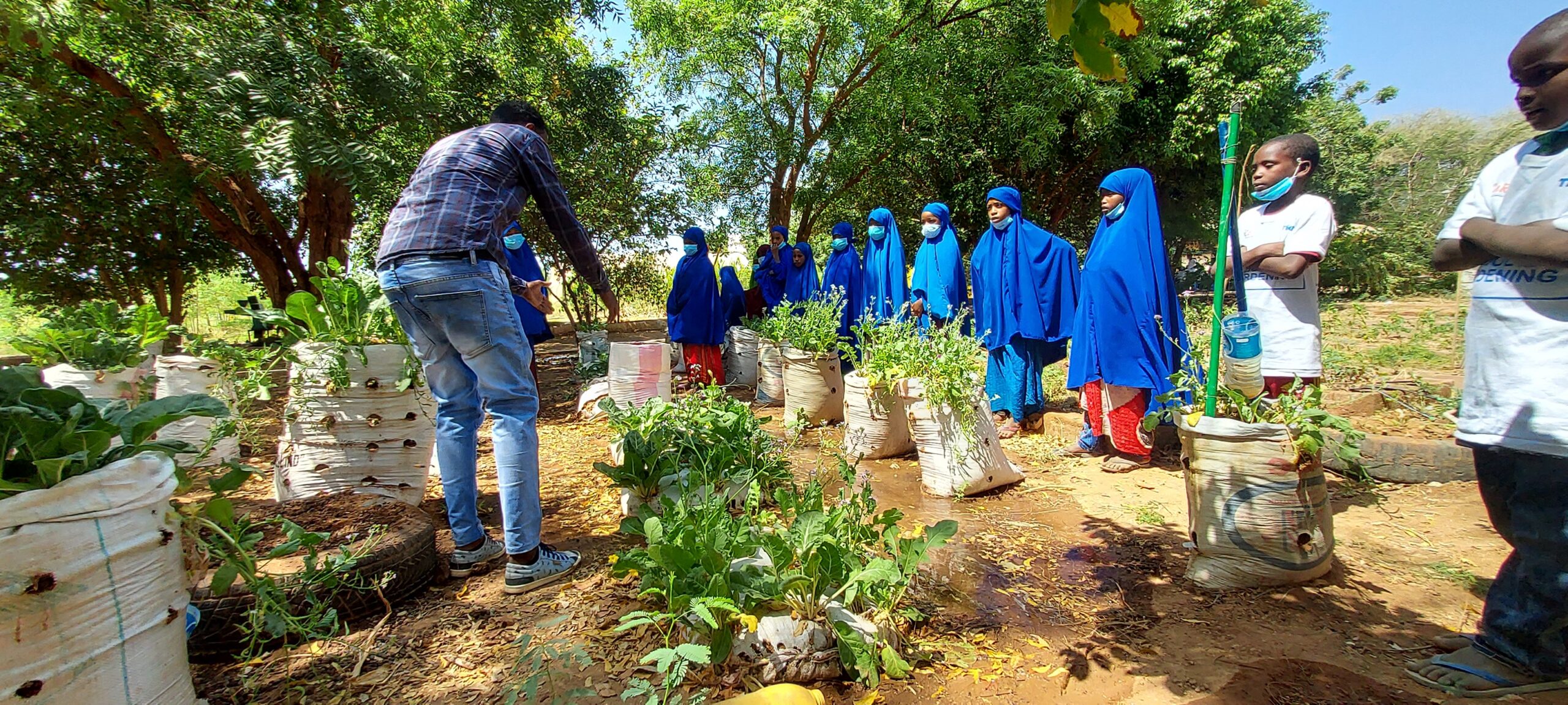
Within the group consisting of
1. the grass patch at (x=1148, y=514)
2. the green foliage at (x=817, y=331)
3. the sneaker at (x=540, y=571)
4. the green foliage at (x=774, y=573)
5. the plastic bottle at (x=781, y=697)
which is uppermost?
the green foliage at (x=817, y=331)

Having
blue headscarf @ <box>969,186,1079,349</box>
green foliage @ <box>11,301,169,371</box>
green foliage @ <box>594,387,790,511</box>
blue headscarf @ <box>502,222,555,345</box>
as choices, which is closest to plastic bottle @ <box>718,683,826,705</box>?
green foliage @ <box>594,387,790,511</box>

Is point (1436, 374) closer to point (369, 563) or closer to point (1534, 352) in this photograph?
point (1534, 352)

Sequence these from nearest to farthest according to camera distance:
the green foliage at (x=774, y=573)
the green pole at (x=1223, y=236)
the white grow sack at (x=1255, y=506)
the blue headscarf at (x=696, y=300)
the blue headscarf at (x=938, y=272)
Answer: the green foliage at (x=774, y=573), the green pole at (x=1223, y=236), the white grow sack at (x=1255, y=506), the blue headscarf at (x=938, y=272), the blue headscarf at (x=696, y=300)

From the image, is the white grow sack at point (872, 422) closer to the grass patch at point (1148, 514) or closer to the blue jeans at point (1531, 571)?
the grass patch at point (1148, 514)

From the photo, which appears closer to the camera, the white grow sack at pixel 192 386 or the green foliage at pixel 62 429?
the green foliage at pixel 62 429

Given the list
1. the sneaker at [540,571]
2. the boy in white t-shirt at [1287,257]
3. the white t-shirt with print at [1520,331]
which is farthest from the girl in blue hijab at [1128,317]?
the sneaker at [540,571]

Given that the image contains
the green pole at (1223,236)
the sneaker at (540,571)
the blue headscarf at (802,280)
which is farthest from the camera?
the blue headscarf at (802,280)

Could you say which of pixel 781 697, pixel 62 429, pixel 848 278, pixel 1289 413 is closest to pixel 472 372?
pixel 62 429

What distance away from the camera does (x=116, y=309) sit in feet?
→ 12.6

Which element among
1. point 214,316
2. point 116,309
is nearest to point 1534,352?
point 116,309

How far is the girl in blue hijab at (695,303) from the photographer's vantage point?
6.56 metres

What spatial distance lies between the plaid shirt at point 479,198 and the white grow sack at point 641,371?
91.7 inches

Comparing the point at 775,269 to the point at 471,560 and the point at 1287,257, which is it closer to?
the point at 1287,257

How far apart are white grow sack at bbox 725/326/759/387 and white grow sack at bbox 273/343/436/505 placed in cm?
440
